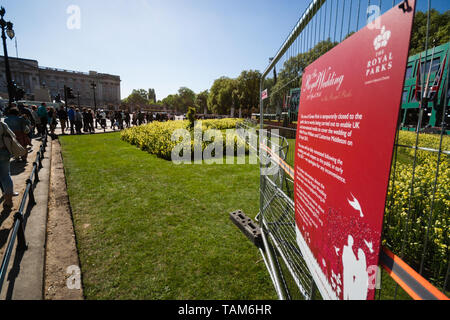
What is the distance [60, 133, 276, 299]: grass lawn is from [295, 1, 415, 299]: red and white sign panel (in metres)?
1.57

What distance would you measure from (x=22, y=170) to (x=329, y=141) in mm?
8647

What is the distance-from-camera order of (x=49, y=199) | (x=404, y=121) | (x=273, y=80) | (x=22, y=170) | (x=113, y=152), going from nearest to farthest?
(x=404, y=121) → (x=273, y=80) → (x=49, y=199) → (x=22, y=170) → (x=113, y=152)

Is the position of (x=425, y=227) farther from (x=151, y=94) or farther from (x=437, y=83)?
(x=151, y=94)

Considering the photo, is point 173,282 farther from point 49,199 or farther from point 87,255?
point 49,199

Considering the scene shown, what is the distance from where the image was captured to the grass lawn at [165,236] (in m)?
2.63

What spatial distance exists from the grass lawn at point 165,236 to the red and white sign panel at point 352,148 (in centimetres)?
157

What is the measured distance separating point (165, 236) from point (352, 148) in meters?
3.24

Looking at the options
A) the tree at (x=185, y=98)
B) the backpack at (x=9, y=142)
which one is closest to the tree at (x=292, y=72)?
the backpack at (x=9, y=142)

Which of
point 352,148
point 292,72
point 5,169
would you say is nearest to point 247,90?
point 5,169

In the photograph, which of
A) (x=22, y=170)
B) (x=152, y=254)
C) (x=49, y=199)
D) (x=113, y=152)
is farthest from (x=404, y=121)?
(x=113, y=152)

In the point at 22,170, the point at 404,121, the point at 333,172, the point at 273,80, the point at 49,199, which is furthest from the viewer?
the point at 22,170

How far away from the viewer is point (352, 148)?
1062mm

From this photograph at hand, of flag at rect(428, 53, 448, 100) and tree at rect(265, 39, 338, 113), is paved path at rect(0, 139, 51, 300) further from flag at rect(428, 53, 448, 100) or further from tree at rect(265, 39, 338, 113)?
flag at rect(428, 53, 448, 100)

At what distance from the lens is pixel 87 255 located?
313 centimetres
